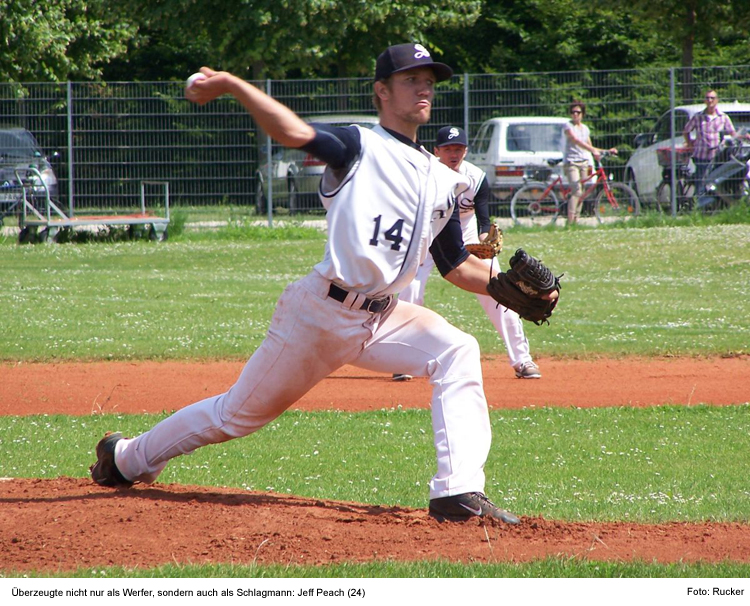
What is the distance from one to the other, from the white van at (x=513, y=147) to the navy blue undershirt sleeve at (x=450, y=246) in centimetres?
1633

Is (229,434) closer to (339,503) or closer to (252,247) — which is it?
(339,503)

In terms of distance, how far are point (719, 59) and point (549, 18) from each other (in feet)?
18.6

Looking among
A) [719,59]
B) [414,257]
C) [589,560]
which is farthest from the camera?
[719,59]

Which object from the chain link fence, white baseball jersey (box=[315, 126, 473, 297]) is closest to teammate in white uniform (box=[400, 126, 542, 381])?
white baseball jersey (box=[315, 126, 473, 297])

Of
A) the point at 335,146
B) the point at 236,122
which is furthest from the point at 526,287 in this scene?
the point at 236,122

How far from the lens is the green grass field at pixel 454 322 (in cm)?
583

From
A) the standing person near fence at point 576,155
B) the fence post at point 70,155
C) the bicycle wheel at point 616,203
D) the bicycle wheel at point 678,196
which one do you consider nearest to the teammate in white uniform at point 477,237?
the standing person near fence at point 576,155

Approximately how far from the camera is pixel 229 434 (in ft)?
16.2

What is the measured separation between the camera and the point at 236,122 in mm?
21750

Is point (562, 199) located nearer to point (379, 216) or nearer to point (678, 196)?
point (678, 196)

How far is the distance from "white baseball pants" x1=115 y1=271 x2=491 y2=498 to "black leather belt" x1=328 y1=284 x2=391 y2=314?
24 mm

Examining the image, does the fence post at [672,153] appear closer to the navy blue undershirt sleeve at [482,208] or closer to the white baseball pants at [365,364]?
the navy blue undershirt sleeve at [482,208]

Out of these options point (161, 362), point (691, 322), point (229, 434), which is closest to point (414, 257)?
point (229, 434)

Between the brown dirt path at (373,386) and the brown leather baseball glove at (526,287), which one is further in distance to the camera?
the brown dirt path at (373,386)
